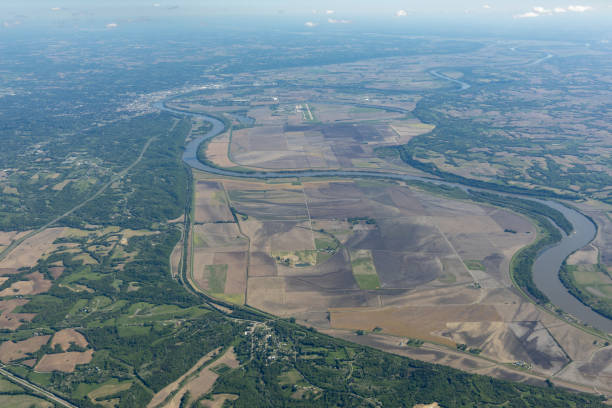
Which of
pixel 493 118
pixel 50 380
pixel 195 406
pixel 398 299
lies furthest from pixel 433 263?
pixel 493 118

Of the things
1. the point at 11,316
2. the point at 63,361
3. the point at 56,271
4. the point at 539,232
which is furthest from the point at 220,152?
the point at 539,232

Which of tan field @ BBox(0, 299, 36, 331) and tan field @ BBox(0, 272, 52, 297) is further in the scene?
tan field @ BBox(0, 272, 52, 297)

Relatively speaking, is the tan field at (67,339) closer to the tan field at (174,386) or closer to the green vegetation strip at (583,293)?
the tan field at (174,386)

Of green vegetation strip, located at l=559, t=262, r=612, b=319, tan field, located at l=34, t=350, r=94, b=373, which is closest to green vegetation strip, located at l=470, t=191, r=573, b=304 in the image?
green vegetation strip, located at l=559, t=262, r=612, b=319

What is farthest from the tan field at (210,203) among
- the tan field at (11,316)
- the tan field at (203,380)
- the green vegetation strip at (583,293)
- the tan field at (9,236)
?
the green vegetation strip at (583,293)

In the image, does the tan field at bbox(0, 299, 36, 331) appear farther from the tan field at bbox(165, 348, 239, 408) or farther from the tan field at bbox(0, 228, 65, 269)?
the tan field at bbox(165, 348, 239, 408)
